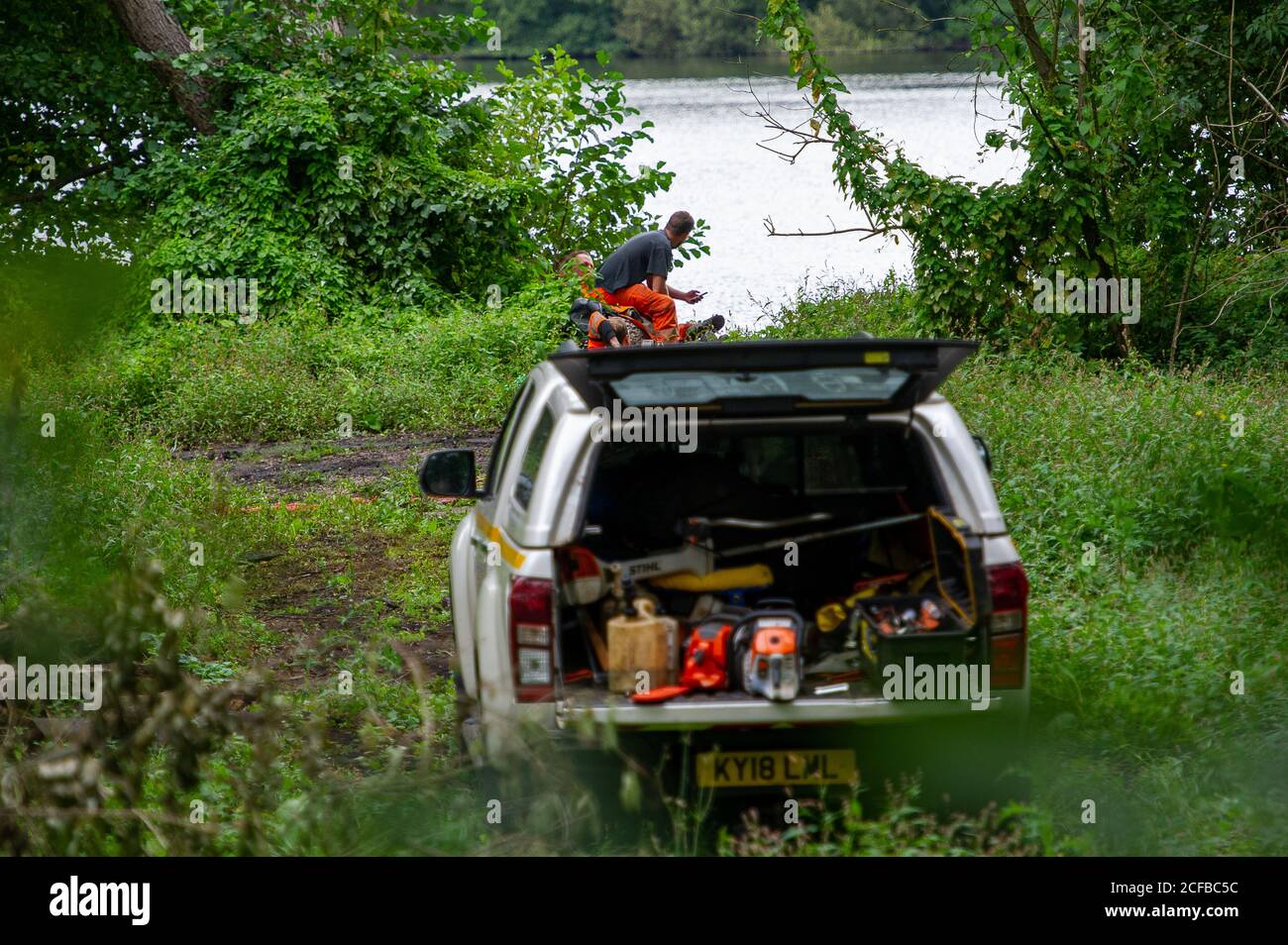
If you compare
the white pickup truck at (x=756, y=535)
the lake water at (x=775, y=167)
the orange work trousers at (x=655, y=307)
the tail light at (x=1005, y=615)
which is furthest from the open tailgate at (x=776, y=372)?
the lake water at (x=775, y=167)

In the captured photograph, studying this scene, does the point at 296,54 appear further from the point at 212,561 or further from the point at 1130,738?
the point at 1130,738

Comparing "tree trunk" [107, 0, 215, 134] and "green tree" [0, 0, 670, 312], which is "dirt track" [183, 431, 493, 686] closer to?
"green tree" [0, 0, 670, 312]

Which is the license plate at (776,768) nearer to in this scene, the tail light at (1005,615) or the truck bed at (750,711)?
the truck bed at (750,711)

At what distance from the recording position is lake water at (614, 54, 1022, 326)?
82.6 feet

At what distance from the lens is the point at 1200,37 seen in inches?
565

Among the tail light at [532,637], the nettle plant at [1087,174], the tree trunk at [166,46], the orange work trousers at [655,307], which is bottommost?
the tail light at [532,637]

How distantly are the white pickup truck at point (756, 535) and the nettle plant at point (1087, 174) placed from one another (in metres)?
8.82

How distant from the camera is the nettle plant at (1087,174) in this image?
45.4ft

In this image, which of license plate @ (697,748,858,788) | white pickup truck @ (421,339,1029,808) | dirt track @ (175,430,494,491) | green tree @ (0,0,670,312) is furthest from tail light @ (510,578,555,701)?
green tree @ (0,0,670,312)

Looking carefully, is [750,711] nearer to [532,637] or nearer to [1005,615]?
[532,637]

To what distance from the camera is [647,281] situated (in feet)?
49.0

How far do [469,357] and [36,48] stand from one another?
8.42 metres

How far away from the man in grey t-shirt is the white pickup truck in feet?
29.7

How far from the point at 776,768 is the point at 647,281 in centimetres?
1079
